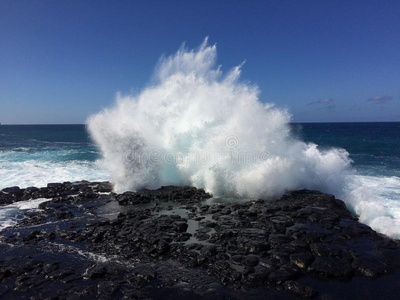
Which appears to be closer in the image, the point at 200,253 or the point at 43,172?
the point at 200,253

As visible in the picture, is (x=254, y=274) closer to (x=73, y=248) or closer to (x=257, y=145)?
(x=73, y=248)

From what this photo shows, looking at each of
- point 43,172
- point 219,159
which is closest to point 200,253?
point 219,159

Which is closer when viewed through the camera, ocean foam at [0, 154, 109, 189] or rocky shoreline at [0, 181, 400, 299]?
rocky shoreline at [0, 181, 400, 299]

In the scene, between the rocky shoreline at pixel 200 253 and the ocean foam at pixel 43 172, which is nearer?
the rocky shoreline at pixel 200 253

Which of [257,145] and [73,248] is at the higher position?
[257,145]

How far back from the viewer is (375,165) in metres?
28.9

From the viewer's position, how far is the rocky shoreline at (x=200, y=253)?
7430 millimetres

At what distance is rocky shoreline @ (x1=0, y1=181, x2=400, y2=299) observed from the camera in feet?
24.4

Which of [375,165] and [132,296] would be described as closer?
[132,296]

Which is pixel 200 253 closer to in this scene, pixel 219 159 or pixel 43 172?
pixel 219 159

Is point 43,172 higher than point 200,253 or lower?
higher

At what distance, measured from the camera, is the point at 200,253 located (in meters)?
9.09

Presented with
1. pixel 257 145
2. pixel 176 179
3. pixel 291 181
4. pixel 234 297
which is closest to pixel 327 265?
pixel 234 297

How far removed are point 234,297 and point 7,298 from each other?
6192 millimetres
